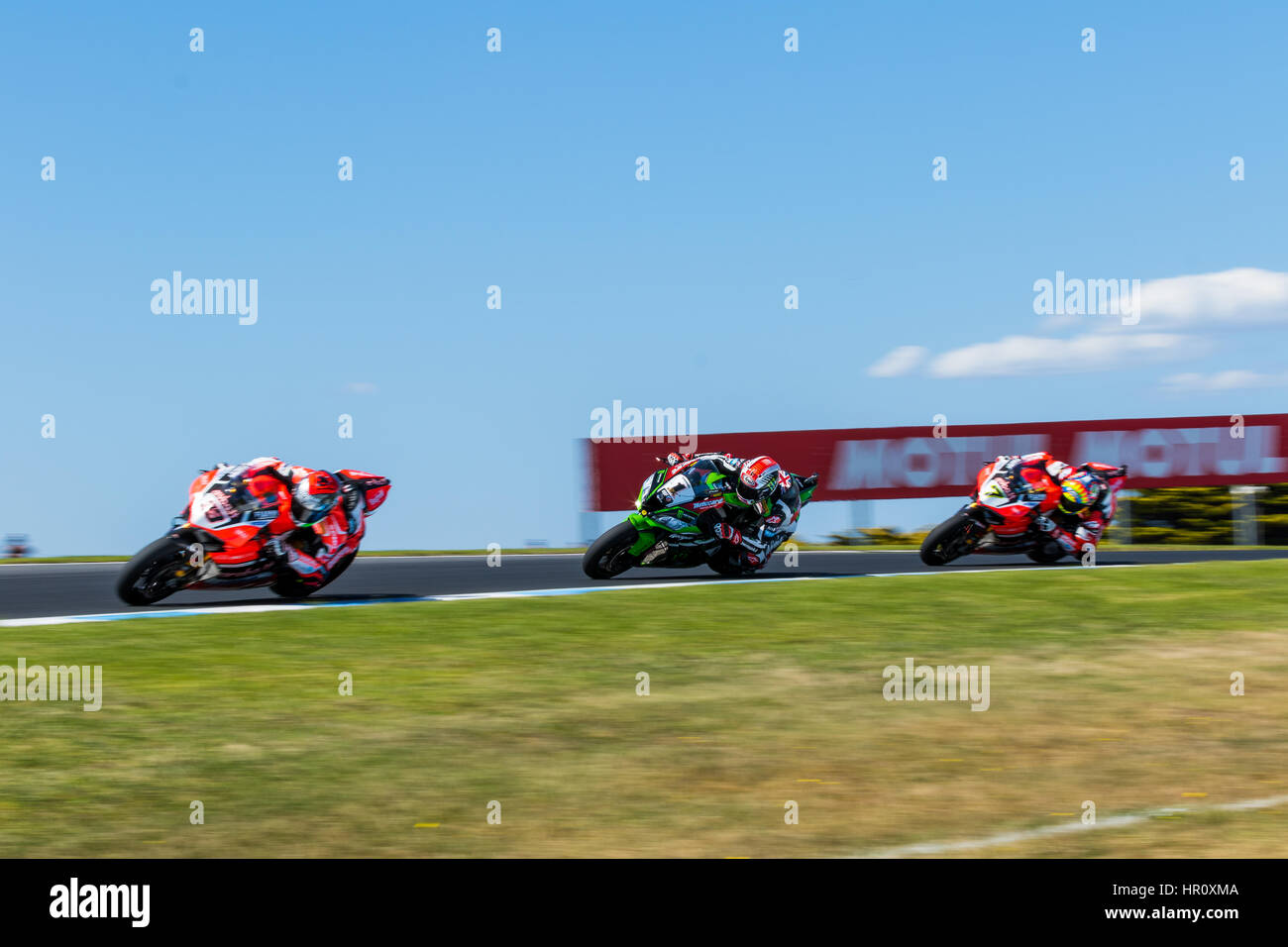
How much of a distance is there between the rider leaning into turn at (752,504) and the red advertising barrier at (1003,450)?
9.25m

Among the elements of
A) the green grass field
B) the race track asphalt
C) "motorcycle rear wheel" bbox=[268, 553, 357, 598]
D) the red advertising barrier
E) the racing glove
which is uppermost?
the red advertising barrier

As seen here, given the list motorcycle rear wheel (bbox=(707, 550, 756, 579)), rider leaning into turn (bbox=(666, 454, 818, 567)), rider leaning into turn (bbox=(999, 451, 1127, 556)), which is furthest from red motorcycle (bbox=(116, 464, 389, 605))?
rider leaning into turn (bbox=(999, 451, 1127, 556))

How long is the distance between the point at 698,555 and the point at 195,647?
6.77m

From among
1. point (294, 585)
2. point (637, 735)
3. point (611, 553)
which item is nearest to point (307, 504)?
point (294, 585)

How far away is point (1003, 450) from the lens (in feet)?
84.3

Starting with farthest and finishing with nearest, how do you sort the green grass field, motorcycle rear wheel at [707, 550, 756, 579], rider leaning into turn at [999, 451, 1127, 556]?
rider leaning into turn at [999, 451, 1127, 556], motorcycle rear wheel at [707, 550, 756, 579], the green grass field

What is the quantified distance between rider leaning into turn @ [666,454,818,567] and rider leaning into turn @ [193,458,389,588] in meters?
3.61

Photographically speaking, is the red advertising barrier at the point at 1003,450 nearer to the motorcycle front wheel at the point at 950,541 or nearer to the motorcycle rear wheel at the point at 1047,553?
the motorcycle rear wheel at the point at 1047,553

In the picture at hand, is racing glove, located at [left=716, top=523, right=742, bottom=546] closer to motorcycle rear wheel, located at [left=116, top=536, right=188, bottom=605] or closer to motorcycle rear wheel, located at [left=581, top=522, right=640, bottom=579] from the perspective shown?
motorcycle rear wheel, located at [left=581, top=522, right=640, bottom=579]

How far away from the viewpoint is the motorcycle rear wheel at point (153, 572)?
1263 centimetres

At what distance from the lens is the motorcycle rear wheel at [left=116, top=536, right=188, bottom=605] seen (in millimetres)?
12633

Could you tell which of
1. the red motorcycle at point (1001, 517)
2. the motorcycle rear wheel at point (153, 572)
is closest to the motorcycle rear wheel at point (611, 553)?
the red motorcycle at point (1001, 517)

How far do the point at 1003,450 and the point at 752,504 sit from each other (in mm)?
11292
